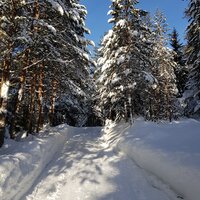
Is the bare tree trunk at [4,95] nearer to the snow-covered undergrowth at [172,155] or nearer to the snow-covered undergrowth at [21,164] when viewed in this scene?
the snow-covered undergrowth at [21,164]

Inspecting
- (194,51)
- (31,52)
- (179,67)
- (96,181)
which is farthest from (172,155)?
(179,67)

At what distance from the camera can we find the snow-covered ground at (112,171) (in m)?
7.19

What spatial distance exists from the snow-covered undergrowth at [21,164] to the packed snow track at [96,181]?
0.83ft

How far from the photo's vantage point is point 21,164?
873 cm

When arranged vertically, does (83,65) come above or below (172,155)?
above

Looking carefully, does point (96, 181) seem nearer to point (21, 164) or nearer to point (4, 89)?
point (21, 164)

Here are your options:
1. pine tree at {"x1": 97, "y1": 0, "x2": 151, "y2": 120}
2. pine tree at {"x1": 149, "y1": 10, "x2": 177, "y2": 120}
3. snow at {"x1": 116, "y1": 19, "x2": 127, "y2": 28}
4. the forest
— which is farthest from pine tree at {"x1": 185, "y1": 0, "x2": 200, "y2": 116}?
pine tree at {"x1": 149, "y1": 10, "x2": 177, "y2": 120}

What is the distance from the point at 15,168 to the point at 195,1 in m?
16.9

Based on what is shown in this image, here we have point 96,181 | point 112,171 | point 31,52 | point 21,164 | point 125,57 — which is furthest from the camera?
point 125,57

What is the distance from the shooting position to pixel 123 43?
21.3m

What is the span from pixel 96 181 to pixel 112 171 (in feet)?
3.73

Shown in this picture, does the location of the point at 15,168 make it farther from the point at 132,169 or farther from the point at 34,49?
the point at 34,49

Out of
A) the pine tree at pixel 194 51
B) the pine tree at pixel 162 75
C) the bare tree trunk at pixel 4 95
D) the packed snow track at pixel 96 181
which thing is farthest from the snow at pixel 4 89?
the pine tree at pixel 162 75

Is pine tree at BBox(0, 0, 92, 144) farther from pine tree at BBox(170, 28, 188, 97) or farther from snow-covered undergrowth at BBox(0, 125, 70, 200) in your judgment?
pine tree at BBox(170, 28, 188, 97)
